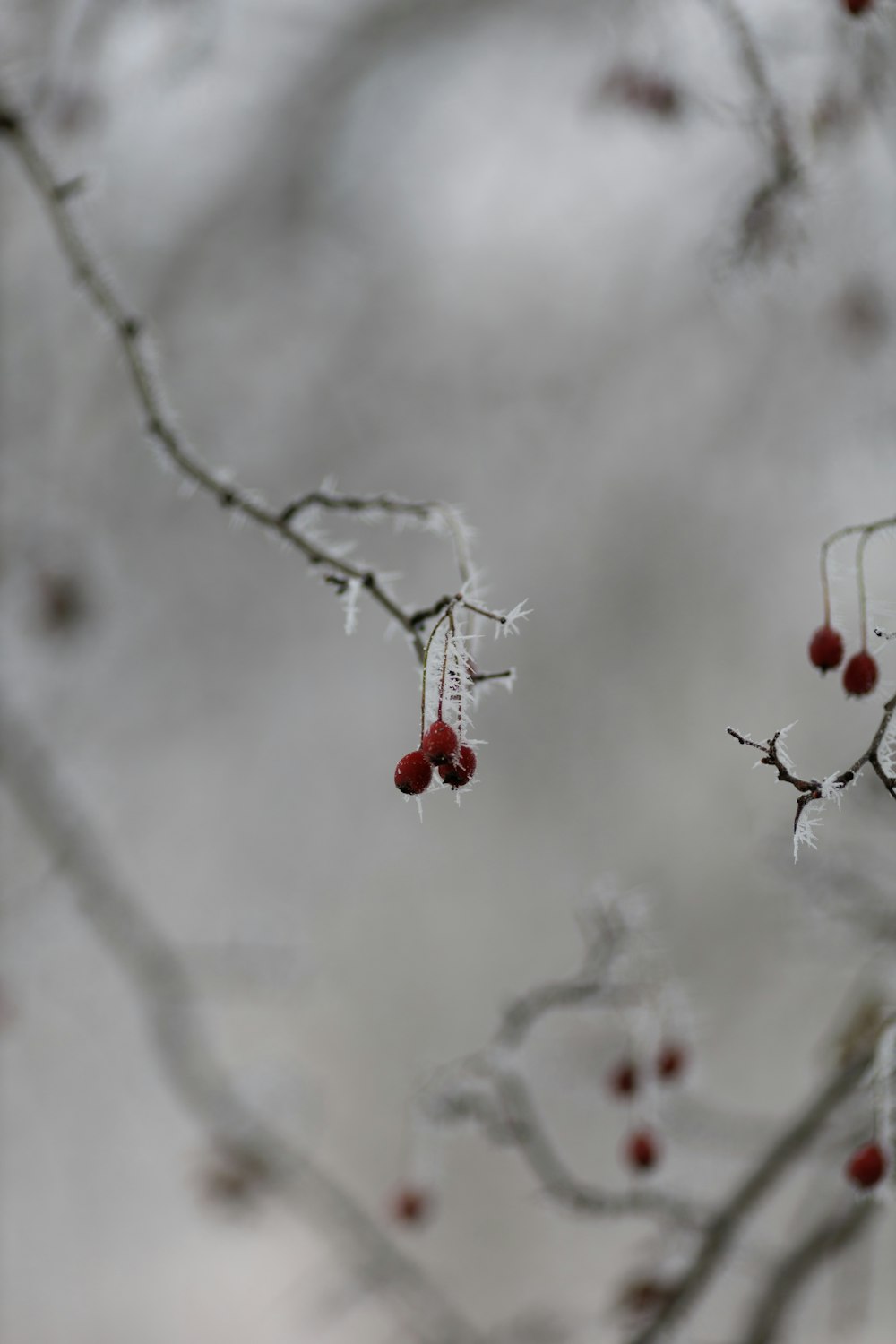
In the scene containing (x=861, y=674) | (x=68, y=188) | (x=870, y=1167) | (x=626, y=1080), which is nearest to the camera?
(x=861, y=674)

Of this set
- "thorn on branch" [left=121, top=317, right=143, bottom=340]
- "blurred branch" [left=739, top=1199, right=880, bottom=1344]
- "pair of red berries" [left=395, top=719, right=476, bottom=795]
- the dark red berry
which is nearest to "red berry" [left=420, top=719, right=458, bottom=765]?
"pair of red berries" [left=395, top=719, right=476, bottom=795]

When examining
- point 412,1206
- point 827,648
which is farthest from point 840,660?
point 412,1206

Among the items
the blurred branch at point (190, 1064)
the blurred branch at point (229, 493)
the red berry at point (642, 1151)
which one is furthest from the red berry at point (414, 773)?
the blurred branch at point (190, 1064)

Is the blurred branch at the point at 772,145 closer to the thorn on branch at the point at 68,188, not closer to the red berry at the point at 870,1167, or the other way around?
the thorn on branch at the point at 68,188

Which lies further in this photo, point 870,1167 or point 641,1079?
point 641,1079

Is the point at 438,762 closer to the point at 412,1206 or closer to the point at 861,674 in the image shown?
the point at 861,674
